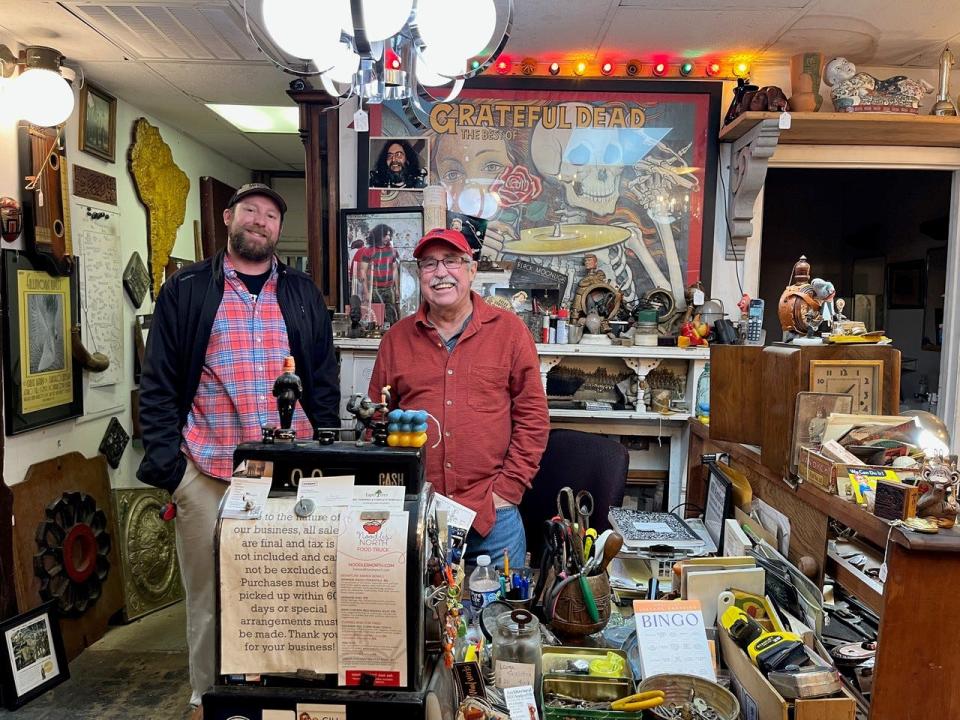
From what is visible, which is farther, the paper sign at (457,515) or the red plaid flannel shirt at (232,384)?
the red plaid flannel shirt at (232,384)

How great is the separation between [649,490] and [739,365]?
170cm

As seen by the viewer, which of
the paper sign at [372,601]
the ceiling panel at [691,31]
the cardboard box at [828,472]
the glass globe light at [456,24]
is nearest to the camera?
the paper sign at [372,601]

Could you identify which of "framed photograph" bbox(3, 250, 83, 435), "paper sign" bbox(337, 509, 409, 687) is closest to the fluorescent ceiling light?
"framed photograph" bbox(3, 250, 83, 435)

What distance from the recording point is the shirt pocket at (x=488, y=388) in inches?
81.4

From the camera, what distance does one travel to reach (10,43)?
2.83 meters

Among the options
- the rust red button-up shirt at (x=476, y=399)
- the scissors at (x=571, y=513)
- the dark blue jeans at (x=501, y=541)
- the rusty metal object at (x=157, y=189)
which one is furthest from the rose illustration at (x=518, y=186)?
the rusty metal object at (x=157, y=189)

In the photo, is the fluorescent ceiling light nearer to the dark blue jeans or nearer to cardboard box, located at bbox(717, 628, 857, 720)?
the dark blue jeans

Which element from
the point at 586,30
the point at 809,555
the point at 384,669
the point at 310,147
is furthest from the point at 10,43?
the point at 809,555

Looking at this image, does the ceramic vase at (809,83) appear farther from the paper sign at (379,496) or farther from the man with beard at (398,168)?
the paper sign at (379,496)

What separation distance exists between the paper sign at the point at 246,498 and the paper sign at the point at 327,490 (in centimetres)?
6

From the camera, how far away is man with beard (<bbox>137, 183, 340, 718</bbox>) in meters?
2.16

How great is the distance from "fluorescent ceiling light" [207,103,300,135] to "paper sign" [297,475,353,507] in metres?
3.28

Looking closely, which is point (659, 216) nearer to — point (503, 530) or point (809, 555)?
point (503, 530)

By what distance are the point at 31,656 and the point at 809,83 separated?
425 cm
